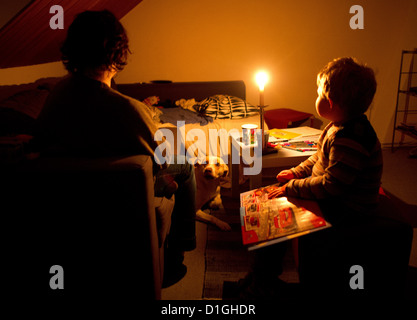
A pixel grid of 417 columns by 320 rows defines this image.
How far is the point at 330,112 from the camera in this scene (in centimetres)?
119

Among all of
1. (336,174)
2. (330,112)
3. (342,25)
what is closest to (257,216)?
(336,174)

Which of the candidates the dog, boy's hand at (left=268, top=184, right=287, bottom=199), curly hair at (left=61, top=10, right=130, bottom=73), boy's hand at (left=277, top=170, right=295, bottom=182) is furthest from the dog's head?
curly hair at (left=61, top=10, right=130, bottom=73)

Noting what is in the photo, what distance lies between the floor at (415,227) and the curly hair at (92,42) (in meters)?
0.98

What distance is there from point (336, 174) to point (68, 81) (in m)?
1.00

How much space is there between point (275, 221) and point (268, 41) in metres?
2.80

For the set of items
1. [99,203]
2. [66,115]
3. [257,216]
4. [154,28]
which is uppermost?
[154,28]

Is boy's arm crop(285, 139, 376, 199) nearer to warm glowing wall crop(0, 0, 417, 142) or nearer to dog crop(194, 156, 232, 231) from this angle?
dog crop(194, 156, 232, 231)

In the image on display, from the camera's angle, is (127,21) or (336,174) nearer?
(336,174)

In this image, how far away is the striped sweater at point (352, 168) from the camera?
3.61 ft

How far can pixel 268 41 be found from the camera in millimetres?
3490

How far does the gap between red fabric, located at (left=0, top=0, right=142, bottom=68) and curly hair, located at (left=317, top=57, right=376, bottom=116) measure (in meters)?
1.48

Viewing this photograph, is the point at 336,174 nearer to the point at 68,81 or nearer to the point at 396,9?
the point at 68,81

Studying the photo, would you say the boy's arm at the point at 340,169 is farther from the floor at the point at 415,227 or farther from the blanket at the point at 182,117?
Result: the blanket at the point at 182,117

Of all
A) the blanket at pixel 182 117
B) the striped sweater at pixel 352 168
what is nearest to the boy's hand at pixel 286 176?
the striped sweater at pixel 352 168
